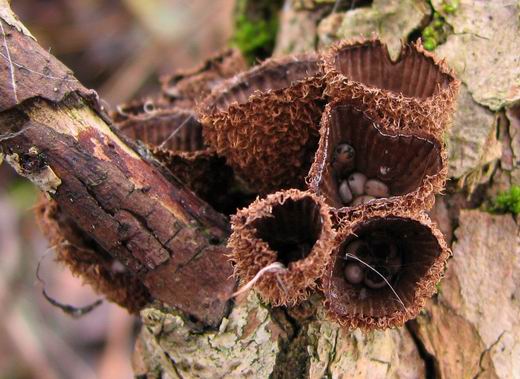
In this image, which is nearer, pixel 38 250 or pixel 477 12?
pixel 477 12

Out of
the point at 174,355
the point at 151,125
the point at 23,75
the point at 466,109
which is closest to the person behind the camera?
the point at 23,75

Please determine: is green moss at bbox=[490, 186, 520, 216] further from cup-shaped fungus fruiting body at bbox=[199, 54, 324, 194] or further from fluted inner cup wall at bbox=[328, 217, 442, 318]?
cup-shaped fungus fruiting body at bbox=[199, 54, 324, 194]

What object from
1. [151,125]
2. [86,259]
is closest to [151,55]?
[151,125]

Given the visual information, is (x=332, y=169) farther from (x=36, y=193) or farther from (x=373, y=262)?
(x=36, y=193)

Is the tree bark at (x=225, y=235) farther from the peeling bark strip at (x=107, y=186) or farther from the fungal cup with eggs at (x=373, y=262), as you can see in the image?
the fungal cup with eggs at (x=373, y=262)

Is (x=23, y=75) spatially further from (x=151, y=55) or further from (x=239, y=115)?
(x=151, y=55)

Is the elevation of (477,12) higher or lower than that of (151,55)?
lower

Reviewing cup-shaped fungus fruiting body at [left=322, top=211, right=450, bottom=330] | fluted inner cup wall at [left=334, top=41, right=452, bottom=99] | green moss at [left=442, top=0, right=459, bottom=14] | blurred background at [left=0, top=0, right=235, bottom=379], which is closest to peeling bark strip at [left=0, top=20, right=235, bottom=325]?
cup-shaped fungus fruiting body at [left=322, top=211, right=450, bottom=330]
